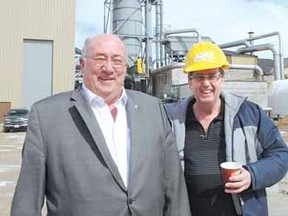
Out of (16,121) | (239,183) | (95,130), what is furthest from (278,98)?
(95,130)

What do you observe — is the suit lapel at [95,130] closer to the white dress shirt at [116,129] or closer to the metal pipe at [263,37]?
the white dress shirt at [116,129]

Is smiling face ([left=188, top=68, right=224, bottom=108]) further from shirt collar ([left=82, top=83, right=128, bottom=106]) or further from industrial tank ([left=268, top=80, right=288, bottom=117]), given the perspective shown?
industrial tank ([left=268, top=80, right=288, bottom=117])

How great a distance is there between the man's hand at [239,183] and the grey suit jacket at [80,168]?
315 millimetres

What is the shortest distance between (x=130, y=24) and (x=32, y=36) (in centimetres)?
964

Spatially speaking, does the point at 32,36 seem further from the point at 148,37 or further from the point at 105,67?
the point at 105,67

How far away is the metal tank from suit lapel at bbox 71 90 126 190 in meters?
30.3

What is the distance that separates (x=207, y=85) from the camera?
2.56 meters

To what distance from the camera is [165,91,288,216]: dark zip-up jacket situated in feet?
8.05

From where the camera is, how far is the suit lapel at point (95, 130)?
7.15 ft

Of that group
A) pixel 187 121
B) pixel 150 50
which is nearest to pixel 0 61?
pixel 150 50

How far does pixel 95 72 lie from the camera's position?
231 centimetres

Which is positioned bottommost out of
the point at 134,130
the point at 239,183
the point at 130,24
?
the point at 239,183

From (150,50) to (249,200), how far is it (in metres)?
31.7

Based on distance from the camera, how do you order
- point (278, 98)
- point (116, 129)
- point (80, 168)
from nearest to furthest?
point (80, 168)
point (116, 129)
point (278, 98)
